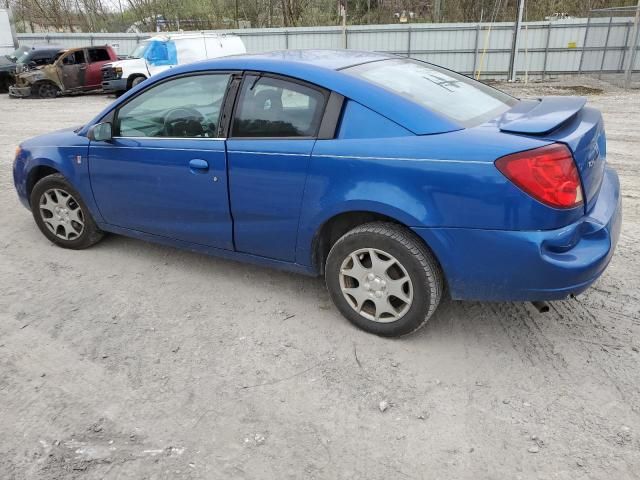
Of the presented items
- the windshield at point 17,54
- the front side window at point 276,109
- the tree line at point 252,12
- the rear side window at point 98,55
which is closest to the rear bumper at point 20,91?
the rear side window at point 98,55

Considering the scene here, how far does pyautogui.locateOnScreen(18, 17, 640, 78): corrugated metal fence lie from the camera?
59.7 feet

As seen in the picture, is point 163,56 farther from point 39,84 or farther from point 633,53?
point 633,53

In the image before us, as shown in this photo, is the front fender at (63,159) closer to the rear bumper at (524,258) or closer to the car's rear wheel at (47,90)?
the rear bumper at (524,258)

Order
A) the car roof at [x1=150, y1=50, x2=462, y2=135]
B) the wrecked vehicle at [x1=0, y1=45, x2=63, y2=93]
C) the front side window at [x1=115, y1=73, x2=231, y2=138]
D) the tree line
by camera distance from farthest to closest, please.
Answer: the tree line
the wrecked vehicle at [x1=0, y1=45, x2=63, y2=93]
the front side window at [x1=115, y1=73, x2=231, y2=138]
the car roof at [x1=150, y1=50, x2=462, y2=135]

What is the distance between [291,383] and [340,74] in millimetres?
1812

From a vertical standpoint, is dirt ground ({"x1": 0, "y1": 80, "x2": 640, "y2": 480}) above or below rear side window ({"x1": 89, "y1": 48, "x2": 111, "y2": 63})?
below

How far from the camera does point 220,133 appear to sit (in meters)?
3.57

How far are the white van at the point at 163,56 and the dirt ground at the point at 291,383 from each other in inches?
530

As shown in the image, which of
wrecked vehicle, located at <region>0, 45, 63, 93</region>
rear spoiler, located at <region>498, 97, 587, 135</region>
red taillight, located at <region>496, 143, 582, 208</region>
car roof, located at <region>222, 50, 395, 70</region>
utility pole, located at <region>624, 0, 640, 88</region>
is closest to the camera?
red taillight, located at <region>496, 143, 582, 208</region>

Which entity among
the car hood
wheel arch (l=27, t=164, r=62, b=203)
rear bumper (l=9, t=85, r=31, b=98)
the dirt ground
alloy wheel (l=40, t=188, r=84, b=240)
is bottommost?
rear bumper (l=9, t=85, r=31, b=98)

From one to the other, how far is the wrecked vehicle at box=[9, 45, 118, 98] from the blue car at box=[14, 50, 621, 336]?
15812 mm

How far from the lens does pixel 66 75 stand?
18.0 metres

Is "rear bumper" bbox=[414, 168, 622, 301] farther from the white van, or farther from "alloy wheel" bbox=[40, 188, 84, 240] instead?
the white van

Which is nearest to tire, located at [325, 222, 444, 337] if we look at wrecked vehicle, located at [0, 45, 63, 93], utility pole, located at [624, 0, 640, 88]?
utility pole, located at [624, 0, 640, 88]
